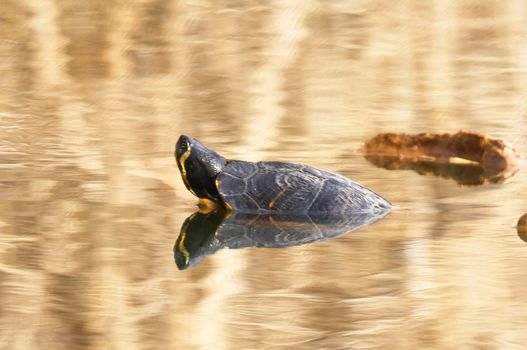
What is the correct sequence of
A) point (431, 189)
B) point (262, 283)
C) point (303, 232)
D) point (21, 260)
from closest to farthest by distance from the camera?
point (262, 283)
point (21, 260)
point (303, 232)
point (431, 189)

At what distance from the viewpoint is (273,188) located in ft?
16.5

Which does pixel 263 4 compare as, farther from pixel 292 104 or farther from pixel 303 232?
pixel 303 232

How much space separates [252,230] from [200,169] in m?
0.55

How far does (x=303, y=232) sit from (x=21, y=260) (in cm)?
114

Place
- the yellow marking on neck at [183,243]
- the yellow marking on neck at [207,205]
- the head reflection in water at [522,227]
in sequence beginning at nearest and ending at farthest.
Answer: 1. the yellow marking on neck at [183,243]
2. the head reflection in water at [522,227]
3. the yellow marking on neck at [207,205]

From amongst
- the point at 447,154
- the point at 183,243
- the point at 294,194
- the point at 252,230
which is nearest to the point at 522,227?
the point at 294,194

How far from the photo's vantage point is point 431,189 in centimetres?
552

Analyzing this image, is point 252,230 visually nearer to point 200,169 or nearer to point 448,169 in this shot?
point 200,169

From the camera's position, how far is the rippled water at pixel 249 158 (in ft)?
11.5

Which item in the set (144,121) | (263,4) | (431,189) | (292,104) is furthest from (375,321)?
(263,4)

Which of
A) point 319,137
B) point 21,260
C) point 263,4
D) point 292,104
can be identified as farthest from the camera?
point 263,4

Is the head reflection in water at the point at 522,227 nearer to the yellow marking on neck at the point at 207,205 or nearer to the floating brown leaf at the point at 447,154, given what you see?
the floating brown leaf at the point at 447,154

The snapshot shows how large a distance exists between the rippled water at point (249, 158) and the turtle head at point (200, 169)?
0.14m

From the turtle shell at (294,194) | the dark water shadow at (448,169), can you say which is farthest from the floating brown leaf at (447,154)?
the turtle shell at (294,194)
